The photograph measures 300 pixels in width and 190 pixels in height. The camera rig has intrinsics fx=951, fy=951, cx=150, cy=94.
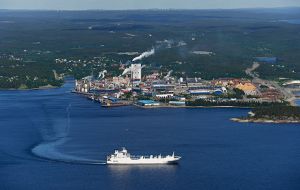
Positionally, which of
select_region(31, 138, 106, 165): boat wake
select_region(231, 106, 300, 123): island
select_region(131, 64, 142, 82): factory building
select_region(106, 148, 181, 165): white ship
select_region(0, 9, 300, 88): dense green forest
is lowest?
select_region(0, 9, 300, 88): dense green forest

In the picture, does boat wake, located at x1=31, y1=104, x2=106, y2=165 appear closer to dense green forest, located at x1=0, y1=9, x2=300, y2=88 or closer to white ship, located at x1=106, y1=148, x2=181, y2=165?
white ship, located at x1=106, y1=148, x2=181, y2=165

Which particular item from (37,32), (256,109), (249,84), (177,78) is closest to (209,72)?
(177,78)

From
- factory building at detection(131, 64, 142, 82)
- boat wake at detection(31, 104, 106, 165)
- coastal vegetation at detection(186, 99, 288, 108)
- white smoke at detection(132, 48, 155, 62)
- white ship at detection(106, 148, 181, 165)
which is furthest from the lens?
white smoke at detection(132, 48, 155, 62)

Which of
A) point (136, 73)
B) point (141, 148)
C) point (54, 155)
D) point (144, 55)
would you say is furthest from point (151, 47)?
point (54, 155)

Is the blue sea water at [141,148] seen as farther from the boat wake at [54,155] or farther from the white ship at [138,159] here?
the white ship at [138,159]

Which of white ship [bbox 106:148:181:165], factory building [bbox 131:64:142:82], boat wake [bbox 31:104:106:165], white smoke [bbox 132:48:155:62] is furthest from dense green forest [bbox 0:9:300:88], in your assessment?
white ship [bbox 106:148:181:165]

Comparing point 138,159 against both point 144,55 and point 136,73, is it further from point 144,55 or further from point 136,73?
point 144,55

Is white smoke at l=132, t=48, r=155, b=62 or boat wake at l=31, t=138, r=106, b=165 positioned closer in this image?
boat wake at l=31, t=138, r=106, b=165
